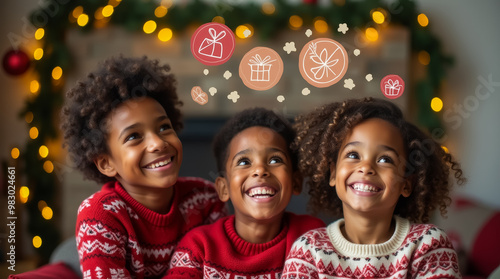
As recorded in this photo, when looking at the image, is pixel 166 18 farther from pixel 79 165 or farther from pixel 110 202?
pixel 110 202

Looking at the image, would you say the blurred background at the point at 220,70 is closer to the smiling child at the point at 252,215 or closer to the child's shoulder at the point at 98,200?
the smiling child at the point at 252,215

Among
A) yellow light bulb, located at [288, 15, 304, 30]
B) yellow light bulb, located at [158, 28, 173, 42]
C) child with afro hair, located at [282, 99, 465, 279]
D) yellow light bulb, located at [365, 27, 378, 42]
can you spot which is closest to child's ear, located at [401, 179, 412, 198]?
child with afro hair, located at [282, 99, 465, 279]

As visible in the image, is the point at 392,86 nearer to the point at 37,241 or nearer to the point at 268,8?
the point at 268,8

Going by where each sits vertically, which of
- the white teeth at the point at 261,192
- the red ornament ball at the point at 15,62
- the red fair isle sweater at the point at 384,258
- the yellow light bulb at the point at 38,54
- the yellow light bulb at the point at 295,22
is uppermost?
the yellow light bulb at the point at 295,22

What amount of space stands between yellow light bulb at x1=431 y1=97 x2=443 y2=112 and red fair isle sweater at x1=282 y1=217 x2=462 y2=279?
907 millimetres

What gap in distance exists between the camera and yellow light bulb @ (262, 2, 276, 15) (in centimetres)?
219

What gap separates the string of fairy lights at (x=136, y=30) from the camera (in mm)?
1873

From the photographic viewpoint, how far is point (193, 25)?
212cm

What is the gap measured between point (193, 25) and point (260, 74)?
3.29ft

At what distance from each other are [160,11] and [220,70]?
1.10 m

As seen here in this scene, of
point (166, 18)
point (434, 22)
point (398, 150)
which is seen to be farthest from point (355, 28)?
point (166, 18)

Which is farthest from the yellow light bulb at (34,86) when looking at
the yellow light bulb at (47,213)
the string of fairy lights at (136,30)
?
the yellow light bulb at (47,213)

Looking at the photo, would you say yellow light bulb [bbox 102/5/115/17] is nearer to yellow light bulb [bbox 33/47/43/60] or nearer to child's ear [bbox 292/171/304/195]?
yellow light bulb [bbox 33/47/43/60]

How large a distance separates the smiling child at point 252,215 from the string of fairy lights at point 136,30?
2.28 ft
